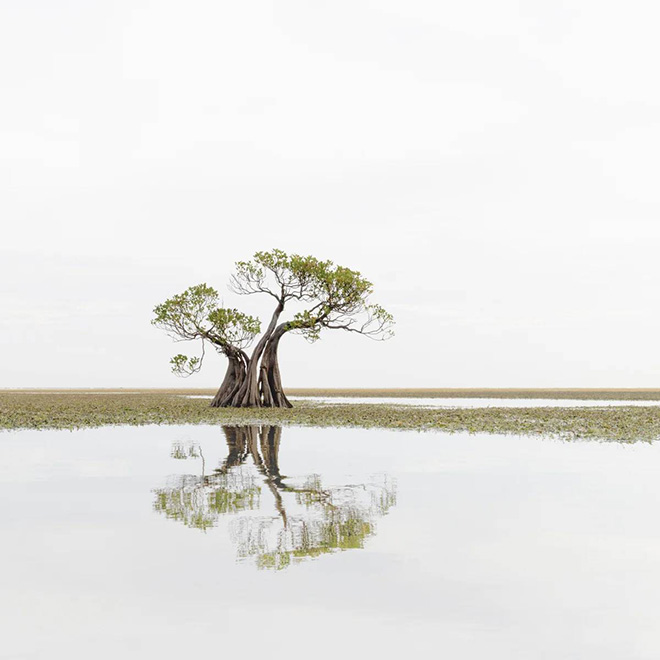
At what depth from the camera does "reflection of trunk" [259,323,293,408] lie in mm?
47344

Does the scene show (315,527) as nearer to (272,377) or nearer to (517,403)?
(272,377)

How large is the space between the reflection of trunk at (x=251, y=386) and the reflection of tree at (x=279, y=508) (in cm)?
3091

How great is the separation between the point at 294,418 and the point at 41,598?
27.2 m

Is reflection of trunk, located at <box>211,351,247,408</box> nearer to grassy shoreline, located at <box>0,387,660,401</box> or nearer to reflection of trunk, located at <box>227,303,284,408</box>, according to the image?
reflection of trunk, located at <box>227,303,284,408</box>

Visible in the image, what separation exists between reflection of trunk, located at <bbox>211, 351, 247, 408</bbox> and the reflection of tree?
1281 inches

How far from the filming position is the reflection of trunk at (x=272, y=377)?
47344 mm

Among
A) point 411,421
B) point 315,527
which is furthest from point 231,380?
point 315,527

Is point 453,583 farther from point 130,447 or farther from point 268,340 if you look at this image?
point 268,340

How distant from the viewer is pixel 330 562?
768 centimetres

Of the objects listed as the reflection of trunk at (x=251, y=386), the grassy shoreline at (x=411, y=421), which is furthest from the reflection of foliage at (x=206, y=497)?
the reflection of trunk at (x=251, y=386)

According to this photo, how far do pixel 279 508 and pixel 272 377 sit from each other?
37446 millimetres

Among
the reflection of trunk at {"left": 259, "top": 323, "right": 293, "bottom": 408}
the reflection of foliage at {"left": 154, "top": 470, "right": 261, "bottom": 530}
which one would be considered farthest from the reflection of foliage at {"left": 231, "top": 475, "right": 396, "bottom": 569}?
the reflection of trunk at {"left": 259, "top": 323, "right": 293, "bottom": 408}

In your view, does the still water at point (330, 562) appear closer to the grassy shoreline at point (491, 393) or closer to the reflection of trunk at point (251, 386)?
the reflection of trunk at point (251, 386)

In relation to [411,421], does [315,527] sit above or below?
below
